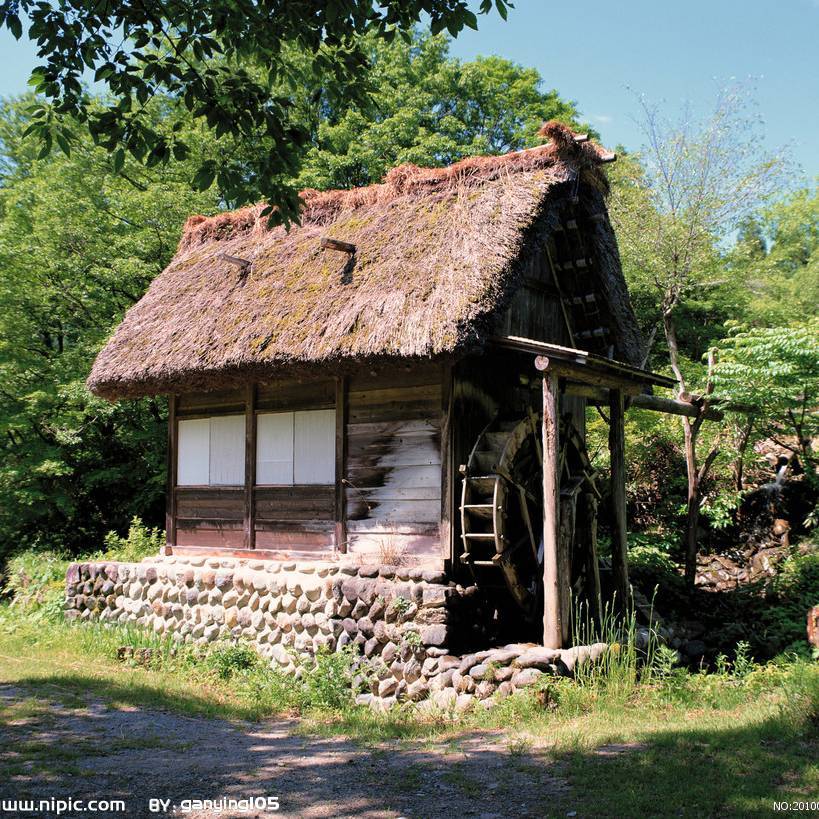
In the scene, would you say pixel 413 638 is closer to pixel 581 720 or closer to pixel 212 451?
pixel 581 720

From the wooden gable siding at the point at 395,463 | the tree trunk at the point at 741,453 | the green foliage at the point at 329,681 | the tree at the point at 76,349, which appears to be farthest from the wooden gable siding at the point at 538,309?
the tree at the point at 76,349

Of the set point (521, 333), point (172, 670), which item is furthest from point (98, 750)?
point (521, 333)

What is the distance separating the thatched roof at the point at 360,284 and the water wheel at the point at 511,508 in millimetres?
1507

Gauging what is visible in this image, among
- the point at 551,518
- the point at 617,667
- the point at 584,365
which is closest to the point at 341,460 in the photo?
the point at 551,518

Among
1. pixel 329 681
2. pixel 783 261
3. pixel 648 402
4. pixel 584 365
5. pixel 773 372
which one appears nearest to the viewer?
pixel 329 681

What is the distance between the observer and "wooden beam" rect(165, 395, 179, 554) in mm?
12078

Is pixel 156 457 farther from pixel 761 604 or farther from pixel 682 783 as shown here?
pixel 682 783

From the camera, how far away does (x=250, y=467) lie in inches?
434

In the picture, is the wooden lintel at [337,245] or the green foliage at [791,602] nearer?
the wooden lintel at [337,245]

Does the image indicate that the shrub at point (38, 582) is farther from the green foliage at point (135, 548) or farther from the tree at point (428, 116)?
the tree at point (428, 116)

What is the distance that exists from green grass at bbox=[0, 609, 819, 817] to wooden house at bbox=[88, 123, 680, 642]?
56.3 inches

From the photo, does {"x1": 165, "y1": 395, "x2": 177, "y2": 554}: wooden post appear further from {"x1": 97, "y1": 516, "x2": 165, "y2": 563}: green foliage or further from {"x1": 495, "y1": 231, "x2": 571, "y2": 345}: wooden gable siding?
{"x1": 495, "y1": 231, "x2": 571, "y2": 345}: wooden gable siding

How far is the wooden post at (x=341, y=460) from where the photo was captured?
9.87m

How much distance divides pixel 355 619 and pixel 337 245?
4553 mm
